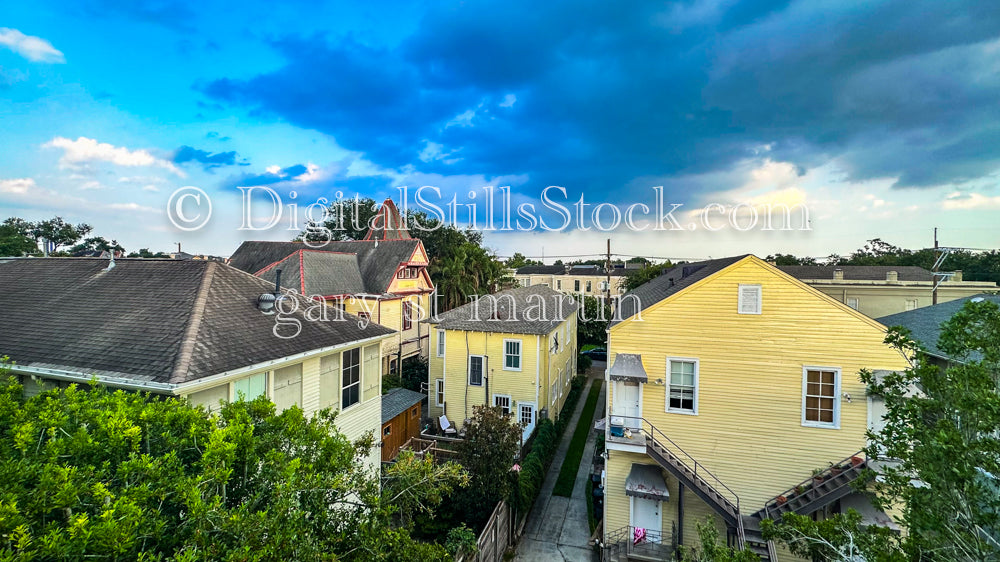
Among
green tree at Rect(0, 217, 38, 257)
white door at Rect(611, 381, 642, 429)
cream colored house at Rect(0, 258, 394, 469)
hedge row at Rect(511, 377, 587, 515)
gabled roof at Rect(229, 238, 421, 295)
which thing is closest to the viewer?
cream colored house at Rect(0, 258, 394, 469)

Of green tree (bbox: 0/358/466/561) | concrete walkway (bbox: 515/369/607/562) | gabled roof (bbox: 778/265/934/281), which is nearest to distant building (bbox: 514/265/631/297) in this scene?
gabled roof (bbox: 778/265/934/281)

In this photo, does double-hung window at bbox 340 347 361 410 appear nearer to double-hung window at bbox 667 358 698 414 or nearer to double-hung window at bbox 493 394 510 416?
double-hung window at bbox 493 394 510 416

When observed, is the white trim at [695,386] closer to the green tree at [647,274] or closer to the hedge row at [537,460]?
the hedge row at [537,460]

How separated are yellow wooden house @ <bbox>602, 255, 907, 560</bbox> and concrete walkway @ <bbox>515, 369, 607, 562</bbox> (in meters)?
1.24

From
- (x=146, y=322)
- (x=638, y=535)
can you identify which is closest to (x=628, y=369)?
(x=638, y=535)

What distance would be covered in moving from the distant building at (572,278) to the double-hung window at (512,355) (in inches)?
1674

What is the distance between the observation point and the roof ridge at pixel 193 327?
7828 mm

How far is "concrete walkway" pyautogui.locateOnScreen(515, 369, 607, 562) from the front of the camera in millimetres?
12672

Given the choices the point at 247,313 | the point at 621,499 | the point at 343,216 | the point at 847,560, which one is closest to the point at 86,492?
the point at 247,313

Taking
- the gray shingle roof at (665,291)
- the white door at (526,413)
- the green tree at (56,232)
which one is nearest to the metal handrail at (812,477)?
the gray shingle roof at (665,291)

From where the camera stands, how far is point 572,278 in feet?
222

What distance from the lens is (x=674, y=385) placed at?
12.7 metres

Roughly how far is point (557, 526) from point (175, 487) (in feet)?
42.6

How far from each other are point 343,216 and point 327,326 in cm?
4845
